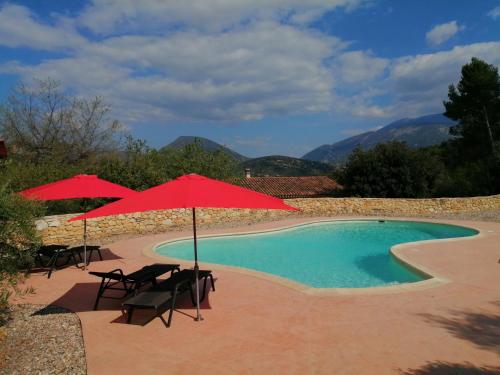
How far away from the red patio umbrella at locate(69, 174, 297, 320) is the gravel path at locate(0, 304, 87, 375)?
1.83m

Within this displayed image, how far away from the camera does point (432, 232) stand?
1728cm

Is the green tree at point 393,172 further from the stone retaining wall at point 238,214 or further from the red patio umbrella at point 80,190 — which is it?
the red patio umbrella at point 80,190

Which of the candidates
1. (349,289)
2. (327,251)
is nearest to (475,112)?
(327,251)

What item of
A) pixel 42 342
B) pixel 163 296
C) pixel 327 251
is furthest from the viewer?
pixel 327 251

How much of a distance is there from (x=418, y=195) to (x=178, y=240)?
17083 mm

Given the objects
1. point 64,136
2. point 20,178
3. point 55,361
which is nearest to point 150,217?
point 20,178

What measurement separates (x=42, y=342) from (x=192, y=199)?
3.02 m

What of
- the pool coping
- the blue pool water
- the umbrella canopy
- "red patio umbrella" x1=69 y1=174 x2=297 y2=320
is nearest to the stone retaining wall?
the pool coping

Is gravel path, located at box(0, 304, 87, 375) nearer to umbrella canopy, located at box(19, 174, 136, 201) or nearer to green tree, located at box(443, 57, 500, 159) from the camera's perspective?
umbrella canopy, located at box(19, 174, 136, 201)

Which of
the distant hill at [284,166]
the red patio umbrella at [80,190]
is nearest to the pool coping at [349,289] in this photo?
the red patio umbrella at [80,190]

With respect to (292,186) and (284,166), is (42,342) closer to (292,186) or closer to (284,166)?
(292,186)

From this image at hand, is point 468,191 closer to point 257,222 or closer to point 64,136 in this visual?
point 257,222

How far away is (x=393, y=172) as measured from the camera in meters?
24.1

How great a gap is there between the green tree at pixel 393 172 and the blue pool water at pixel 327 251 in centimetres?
553
